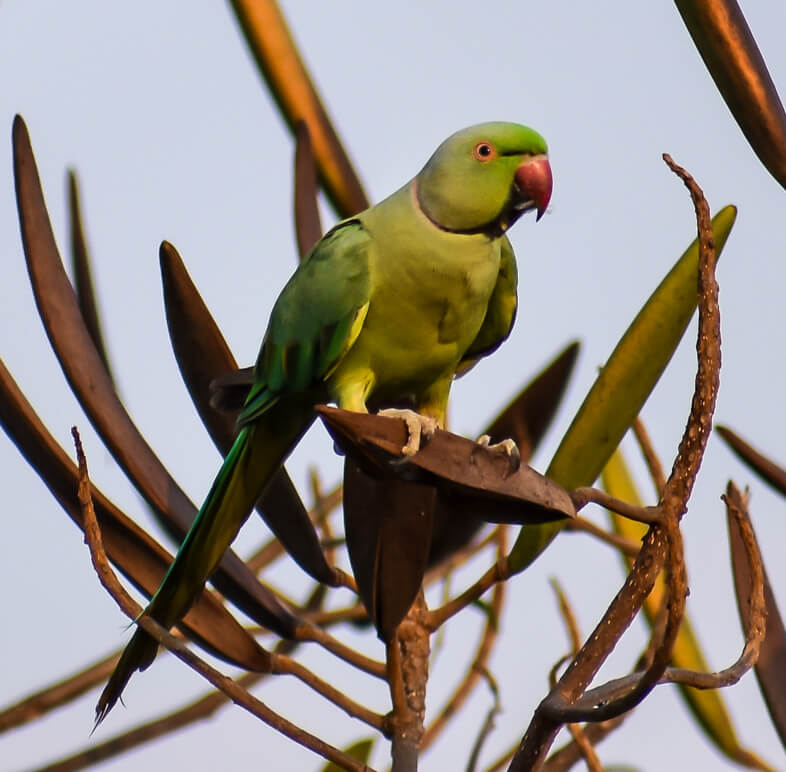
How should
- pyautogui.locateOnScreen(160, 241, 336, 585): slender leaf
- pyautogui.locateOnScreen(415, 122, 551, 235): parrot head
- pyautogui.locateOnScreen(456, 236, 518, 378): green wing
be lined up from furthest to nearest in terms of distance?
pyautogui.locateOnScreen(456, 236, 518, 378): green wing, pyautogui.locateOnScreen(415, 122, 551, 235): parrot head, pyautogui.locateOnScreen(160, 241, 336, 585): slender leaf

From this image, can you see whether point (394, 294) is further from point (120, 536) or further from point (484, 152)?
point (120, 536)

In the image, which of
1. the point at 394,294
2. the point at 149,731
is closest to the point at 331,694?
the point at 149,731

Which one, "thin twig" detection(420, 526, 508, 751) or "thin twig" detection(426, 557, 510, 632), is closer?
"thin twig" detection(426, 557, 510, 632)

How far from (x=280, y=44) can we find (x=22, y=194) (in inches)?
23.6

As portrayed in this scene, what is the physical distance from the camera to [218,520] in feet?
5.59

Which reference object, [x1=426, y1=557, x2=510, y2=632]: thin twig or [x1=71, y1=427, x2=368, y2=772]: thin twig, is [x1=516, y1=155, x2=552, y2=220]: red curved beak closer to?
[x1=426, y1=557, x2=510, y2=632]: thin twig

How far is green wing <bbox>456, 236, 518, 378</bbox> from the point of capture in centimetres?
199

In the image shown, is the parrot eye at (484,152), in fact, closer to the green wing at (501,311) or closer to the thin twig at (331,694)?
the green wing at (501,311)

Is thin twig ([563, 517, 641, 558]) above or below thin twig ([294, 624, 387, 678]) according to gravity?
above

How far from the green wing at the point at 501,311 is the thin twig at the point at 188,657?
90 cm

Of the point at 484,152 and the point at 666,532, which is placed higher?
the point at 484,152

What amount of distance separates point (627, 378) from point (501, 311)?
25.1 inches

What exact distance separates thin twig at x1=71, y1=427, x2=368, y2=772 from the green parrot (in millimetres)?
476

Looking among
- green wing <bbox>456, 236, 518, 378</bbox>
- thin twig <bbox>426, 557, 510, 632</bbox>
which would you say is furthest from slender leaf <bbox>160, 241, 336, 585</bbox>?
green wing <bbox>456, 236, 518, 378</bbox>
